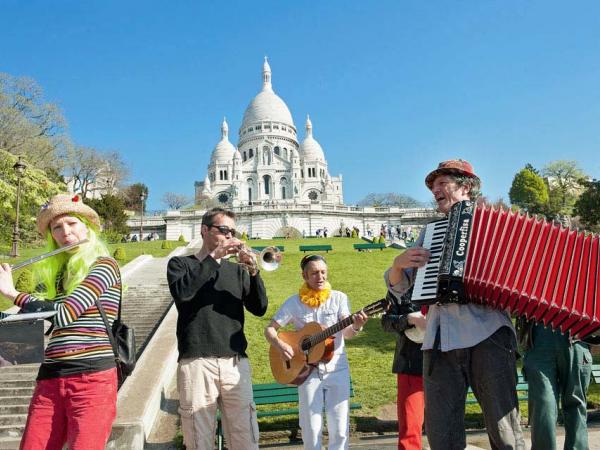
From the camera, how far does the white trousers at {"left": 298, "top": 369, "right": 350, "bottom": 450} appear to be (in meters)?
4.10

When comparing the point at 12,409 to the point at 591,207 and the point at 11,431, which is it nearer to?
the point at 11,431

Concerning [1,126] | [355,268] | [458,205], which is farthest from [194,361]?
[1,126]

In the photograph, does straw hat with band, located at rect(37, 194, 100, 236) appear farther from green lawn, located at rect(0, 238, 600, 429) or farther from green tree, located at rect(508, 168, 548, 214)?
green tree, located at rect(508, 168, 548, 214)

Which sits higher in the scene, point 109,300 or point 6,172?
point 6,172

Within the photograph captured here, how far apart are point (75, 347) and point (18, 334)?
0.31m

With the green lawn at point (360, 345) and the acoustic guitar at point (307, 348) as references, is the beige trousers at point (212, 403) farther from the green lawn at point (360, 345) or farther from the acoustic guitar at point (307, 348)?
the green lawn at point (360, 345)

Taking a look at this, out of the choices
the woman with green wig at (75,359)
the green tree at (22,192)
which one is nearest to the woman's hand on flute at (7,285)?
the woman with green wig at (75,359)

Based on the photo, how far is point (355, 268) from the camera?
19.9 meters

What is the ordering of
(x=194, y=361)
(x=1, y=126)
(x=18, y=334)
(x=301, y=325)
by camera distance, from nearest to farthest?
(x=18, y=334), (x=194, y=361), (x=301, y=325), (x=1, y=126)

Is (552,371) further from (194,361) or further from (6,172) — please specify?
(6,172)

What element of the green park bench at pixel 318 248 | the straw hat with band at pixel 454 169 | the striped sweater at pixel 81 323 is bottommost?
the striped sweater at pixel 81 323

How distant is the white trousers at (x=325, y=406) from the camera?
4098mm

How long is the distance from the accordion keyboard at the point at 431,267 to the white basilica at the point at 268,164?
260ft

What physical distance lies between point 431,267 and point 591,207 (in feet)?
100
